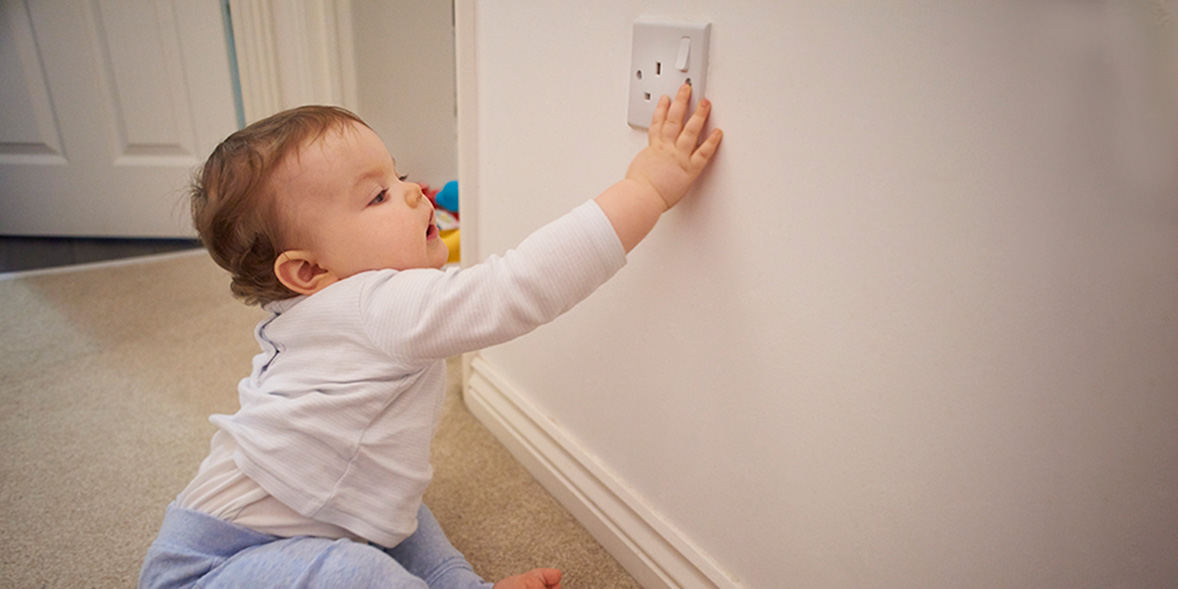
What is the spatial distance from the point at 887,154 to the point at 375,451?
0.52 meters

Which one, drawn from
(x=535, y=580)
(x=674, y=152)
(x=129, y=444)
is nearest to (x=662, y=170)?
(x=674, y=152)

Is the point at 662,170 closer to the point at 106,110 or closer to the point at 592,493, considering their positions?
the point at 592,493

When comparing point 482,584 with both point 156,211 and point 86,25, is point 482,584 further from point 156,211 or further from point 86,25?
point 86,25

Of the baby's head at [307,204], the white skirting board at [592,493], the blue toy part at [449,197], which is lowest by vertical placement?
the white skirting board at [592,493]

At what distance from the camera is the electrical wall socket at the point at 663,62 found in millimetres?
586

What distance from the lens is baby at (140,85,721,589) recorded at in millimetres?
597

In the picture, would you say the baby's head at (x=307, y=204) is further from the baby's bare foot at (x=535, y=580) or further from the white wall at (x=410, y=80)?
the white wall at (x=410, y=80)

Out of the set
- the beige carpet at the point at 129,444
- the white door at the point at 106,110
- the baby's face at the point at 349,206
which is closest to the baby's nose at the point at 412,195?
the baby's face at the point at 349,206

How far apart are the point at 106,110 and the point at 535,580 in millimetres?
1661

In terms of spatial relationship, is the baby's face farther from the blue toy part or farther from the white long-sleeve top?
the blue toy part

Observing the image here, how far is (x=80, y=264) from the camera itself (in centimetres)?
164

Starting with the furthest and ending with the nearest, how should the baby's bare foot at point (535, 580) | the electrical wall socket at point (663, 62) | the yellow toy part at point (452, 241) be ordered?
1. the yellow toy part at point (452, 241)
2. the baby's bare foot at point (535, 580)
3. the electrical wall socket at point (663, 62)

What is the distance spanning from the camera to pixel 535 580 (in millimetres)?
747

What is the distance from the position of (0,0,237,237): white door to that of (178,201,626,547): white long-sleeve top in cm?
117
